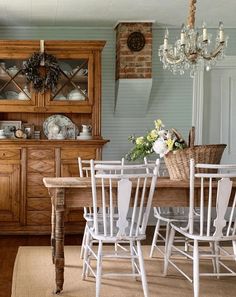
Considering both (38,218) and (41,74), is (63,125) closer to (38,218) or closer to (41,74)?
(41,74)

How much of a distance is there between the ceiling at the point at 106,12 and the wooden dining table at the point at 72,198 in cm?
218

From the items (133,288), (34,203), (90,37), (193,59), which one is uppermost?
(90,37)

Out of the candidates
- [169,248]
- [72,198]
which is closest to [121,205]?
[72,198]

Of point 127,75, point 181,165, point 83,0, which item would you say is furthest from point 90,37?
point 181,165

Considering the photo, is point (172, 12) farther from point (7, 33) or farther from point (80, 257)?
point (80, 257)

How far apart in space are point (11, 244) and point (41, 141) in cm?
115

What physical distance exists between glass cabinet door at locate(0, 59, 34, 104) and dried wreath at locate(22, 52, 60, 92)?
91mm

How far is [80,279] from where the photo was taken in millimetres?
3709

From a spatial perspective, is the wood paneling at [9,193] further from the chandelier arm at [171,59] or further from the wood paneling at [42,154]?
the chandelier arm at [171,59]

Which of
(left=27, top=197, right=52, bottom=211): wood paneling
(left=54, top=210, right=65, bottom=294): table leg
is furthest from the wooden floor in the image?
(left=54, top=210, right=65, bottom=294): table leg

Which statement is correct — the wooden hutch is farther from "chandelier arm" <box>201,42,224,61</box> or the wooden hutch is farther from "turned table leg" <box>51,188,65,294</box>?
"turned table leg" <box>51,188,65,294</box>

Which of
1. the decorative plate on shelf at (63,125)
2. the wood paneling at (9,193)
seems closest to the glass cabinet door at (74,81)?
the decorative plate on shelf at (63,125)

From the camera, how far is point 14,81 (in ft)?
17.9

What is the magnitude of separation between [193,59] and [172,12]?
1.56 metres
